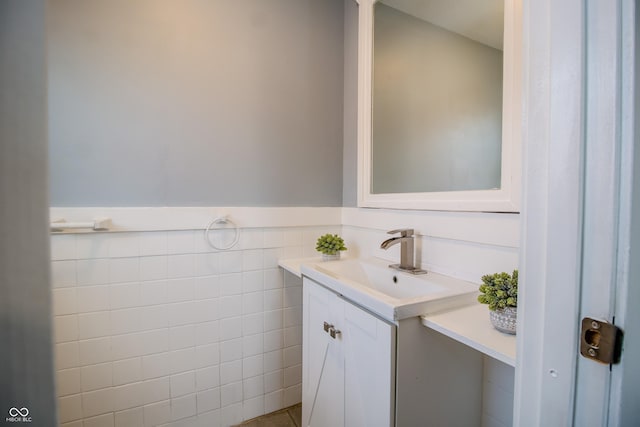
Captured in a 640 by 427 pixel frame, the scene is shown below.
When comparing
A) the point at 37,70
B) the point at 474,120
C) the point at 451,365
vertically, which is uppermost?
the point at 474,120

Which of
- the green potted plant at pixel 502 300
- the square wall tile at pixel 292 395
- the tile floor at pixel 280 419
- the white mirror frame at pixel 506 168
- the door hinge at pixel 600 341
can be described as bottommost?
the tile floor at pixel 280 419

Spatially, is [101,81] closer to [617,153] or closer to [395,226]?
[395,226]

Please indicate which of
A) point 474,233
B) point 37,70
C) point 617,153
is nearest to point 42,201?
point 37,70

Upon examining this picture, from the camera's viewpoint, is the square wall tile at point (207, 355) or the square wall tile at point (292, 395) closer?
the square wall tile at point (207, 355)

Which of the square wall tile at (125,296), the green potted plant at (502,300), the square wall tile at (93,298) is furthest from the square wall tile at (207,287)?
the green potted plant at (502,300)

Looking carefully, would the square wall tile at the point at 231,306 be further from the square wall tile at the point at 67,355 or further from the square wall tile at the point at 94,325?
the square wall tile at the point at 67,355

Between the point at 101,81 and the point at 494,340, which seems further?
the point at 101,81

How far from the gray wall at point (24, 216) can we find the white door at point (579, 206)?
61 centimetres

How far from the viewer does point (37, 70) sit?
0.26 m

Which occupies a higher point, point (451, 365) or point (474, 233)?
point (474, 233)

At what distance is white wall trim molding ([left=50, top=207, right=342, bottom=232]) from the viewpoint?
1.21 meters

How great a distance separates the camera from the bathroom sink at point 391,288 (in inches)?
31.9

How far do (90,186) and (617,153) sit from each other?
62.6 inches

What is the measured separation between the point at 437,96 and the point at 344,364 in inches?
47.9
